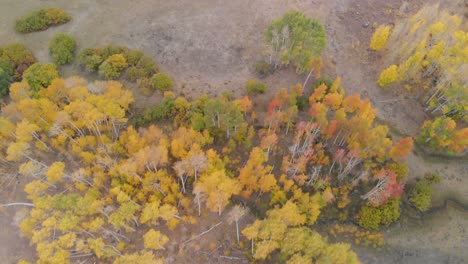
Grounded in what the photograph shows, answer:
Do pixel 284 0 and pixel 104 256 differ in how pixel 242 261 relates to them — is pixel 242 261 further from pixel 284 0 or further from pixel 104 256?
pixel 284 0

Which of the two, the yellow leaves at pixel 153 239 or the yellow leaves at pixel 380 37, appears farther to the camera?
the yellow leaves at pixel 380 37

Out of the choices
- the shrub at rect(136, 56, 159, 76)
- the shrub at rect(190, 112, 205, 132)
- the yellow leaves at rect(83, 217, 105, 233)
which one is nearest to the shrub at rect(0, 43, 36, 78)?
the shrub at rect(136, 56, 159, 76)

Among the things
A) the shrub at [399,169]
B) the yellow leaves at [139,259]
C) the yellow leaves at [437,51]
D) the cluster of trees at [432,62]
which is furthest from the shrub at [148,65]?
the yellow leaves at [437,51]

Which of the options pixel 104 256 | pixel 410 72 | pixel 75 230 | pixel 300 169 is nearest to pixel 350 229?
pixel 300 169

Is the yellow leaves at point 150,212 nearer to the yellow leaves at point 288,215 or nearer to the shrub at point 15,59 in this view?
the yellow leaves at point 288,215

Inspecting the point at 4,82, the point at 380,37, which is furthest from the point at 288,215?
the point at 4,82

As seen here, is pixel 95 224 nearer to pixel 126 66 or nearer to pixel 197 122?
pixel 197 122

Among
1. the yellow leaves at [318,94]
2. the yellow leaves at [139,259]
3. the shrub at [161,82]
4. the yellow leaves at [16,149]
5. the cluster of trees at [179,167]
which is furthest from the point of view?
the shrub at [161,82]
